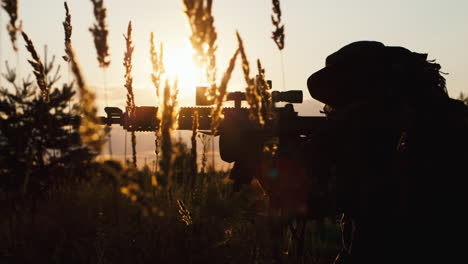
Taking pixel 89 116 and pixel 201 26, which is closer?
pixel 89 116

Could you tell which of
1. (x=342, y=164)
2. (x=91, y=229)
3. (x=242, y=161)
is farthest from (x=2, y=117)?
(x=342, y=164)

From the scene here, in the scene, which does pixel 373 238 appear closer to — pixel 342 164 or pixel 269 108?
pixel 342 164

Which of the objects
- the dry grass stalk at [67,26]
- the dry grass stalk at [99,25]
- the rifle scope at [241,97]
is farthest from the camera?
the rifle scope at [241,97]

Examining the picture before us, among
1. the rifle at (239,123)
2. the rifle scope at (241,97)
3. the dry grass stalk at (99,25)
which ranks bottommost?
the rifle at (239,123)

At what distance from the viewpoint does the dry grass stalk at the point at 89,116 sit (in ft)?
3.18

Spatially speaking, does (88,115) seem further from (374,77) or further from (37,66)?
(374,77)

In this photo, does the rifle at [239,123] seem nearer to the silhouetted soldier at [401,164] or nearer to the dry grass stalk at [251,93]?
the silhouetted soldier at [401,164]

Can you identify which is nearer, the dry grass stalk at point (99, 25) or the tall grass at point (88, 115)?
the tall grass at point (88, 115)

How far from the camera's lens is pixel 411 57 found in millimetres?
2621

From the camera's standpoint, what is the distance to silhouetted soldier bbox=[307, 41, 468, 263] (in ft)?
7.34

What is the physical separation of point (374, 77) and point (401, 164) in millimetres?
617

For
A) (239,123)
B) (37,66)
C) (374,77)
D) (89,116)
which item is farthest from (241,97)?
(89,116)

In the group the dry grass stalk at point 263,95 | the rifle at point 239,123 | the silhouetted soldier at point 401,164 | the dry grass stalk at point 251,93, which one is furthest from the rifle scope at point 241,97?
the dry grass stalk at point 251,93

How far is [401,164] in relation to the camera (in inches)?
91.3
